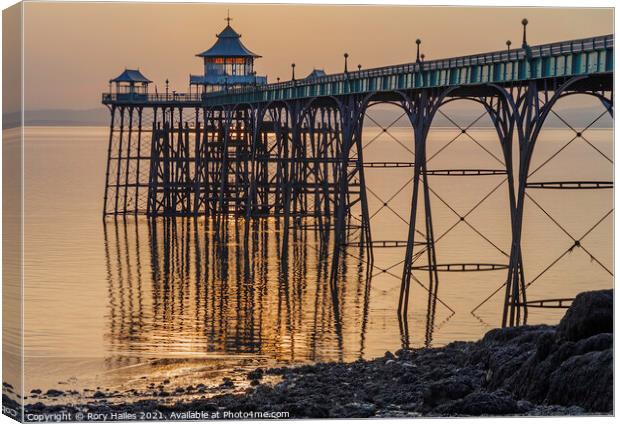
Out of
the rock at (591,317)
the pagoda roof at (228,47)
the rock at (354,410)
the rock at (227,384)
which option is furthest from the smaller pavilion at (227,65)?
the rock at (354,410)

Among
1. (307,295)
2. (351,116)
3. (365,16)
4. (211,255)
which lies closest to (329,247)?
(211,255)

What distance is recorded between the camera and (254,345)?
44.7 m

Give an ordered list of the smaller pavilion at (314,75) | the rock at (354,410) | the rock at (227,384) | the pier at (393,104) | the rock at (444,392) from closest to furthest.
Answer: the rock at (354,410)
the rock at (444,392)
the rock at (227,384)
the pier at (393,104)
the smaller pavilion at (314,75)

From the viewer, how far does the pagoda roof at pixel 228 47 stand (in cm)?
10300

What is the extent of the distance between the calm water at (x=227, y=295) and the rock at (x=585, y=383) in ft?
32.3

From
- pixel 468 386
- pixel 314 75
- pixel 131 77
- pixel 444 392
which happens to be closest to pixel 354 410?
pixel 444 392

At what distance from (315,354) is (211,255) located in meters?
27.9

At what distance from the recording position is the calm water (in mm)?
42625

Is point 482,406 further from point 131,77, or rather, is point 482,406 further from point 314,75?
point 131,77

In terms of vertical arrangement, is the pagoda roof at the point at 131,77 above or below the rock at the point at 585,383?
above

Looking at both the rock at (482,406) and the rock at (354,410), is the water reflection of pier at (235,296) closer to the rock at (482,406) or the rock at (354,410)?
the rock at (354,410)

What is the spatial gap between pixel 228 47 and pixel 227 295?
4921cm

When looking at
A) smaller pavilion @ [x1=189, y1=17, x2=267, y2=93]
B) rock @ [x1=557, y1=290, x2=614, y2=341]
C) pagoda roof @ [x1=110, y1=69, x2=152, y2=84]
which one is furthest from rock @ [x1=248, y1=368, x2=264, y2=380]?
smaller pavilion @ [x1=189, y1=17, x2=267, y2=93]

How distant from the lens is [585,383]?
31.9m
